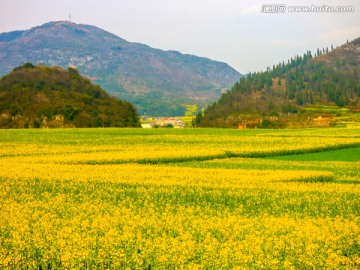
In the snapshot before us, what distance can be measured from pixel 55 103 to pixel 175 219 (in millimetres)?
111351

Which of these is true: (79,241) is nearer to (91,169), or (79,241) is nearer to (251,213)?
(251,213)

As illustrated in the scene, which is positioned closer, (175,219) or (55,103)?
(175,219)

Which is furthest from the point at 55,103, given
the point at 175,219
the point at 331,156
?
the point at 175,219

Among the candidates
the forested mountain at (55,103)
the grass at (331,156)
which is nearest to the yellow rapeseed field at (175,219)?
the grass at (331,156)

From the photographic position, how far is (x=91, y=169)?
102 feet

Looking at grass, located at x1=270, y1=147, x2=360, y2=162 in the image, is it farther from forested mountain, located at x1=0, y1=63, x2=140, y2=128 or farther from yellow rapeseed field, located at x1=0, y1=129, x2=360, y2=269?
forested mountain, located at x1=0, y1=63, x2=140, y2=128

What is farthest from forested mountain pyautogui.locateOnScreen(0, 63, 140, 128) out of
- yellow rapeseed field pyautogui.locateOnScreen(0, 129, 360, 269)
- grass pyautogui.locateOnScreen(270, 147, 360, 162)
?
yellow rapeseed field pyautogui.locateOnScreen(0, 129, 360, 269)

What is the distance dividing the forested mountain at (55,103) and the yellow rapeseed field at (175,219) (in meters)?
86.1

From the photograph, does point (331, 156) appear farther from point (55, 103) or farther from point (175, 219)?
point (55, 103)

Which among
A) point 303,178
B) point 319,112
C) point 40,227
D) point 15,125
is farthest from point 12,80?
point 40,227

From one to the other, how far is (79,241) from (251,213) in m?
7.88

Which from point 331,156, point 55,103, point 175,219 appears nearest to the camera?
point 175,219

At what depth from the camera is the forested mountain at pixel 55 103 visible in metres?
115

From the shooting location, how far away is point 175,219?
54.7 feet
